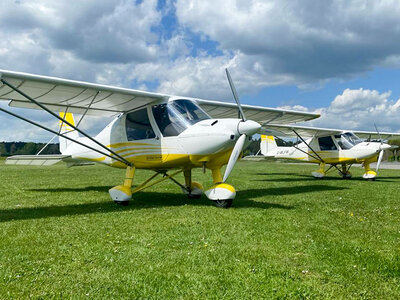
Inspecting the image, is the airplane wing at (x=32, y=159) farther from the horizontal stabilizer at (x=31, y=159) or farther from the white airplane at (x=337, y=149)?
the white airplane at (x=337, y=149)

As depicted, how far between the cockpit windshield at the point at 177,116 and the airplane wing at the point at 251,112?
1.65 meters

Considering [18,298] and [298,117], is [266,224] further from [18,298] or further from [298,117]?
[298,117]

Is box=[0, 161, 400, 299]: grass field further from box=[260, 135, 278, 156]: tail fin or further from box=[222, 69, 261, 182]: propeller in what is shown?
box=[260, 135, 278, 156]: tail fin

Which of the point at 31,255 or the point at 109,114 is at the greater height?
the point at 109,114

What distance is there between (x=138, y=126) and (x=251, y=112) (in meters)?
4.55

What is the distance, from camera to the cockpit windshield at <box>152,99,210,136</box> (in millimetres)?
7762

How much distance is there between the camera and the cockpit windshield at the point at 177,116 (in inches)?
306

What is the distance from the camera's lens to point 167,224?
5852mm

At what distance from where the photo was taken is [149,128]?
855 centimetres

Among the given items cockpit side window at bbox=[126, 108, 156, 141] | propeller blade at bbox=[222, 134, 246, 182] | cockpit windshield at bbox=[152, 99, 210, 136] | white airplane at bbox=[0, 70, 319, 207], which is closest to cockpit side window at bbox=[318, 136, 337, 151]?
white airplane at bbox=[0, 70, 319, 207]

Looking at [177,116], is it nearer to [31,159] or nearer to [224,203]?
[224,203]

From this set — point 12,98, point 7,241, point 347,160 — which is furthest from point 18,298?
point 347,160

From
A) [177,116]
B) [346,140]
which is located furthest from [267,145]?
[177,116]

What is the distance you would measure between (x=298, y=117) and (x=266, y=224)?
8.68 metres
